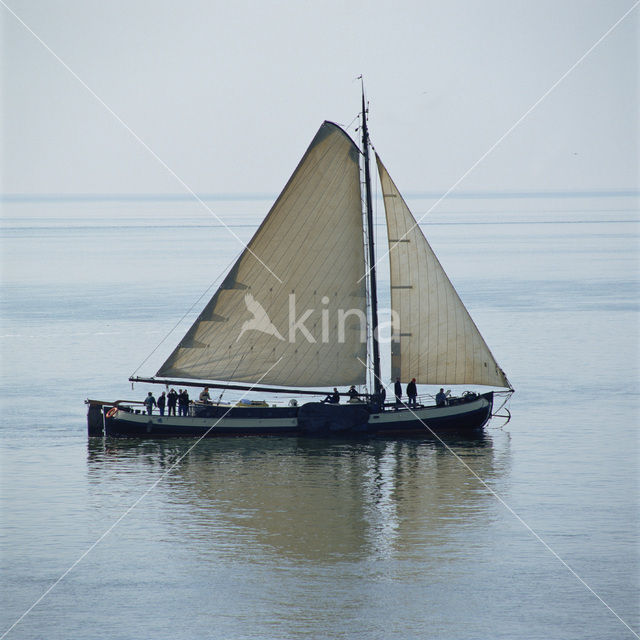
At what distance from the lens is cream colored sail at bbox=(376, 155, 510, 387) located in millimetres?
55594

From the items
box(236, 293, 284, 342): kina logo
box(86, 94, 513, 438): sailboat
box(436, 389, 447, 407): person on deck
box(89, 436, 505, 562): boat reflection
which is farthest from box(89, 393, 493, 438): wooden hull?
box(236, 293, 284, 342): kina logo

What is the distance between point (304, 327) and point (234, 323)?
3.32 meters

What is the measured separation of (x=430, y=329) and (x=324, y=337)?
503 cm

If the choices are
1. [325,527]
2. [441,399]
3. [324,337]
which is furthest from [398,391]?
[325,527]

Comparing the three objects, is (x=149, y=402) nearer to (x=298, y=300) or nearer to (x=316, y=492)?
(x=298, y=300)

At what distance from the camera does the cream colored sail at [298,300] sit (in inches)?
2165

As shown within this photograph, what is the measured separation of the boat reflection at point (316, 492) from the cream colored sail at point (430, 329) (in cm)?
346

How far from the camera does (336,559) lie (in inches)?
1503

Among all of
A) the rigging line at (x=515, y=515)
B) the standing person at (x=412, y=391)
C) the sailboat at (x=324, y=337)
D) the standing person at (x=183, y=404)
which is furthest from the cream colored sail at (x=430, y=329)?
the standing person at (x=183, y=404)

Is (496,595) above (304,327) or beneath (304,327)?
beneath

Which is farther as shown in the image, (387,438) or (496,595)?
(387,438)

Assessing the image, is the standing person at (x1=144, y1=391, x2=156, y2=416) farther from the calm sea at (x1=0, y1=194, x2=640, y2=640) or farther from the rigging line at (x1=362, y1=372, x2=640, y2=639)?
the rigging line at (x1=362, y1=372, x2=640, y2=639)

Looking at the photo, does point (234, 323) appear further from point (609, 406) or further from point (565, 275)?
point (565, 275)

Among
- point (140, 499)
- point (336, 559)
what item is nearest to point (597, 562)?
point (336, 559)
